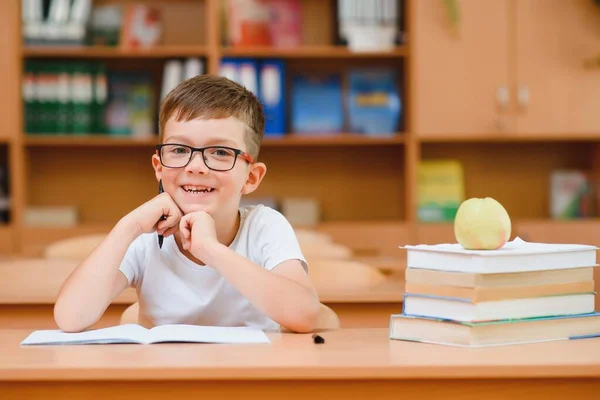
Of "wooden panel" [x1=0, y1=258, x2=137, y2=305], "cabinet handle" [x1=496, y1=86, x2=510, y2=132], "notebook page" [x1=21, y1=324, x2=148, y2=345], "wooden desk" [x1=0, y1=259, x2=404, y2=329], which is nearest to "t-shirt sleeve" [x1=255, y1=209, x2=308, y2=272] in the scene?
"notebook page" [x1=21, y1=324, x2=148, y2=345]

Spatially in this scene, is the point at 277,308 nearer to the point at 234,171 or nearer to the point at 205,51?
the point at 234,171

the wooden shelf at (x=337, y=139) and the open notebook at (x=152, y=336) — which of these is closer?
the open notebook at (x=152, y=336)

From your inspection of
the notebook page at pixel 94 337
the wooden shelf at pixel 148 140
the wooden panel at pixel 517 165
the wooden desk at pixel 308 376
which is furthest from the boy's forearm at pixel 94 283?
the wooden panel at pixel 517 165

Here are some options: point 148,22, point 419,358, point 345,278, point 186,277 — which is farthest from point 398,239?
point 419,358

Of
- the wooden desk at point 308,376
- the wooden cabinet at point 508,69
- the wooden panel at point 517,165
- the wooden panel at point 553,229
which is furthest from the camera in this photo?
the wooden panel at point 517,165

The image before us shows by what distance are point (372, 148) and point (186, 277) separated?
347 centimetres

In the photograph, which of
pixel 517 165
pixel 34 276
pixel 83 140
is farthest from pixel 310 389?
pixel 517 165

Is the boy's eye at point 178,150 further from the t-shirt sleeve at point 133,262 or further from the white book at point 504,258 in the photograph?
the white book at point 504,258

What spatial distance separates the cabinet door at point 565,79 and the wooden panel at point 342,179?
2.64 feet

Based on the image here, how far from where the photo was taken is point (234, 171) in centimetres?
182

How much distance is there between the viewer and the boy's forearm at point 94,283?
5.43 feet

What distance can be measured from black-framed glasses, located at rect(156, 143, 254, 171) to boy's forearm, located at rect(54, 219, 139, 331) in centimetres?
15

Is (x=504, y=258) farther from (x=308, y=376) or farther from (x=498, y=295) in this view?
(x=308, y=376)

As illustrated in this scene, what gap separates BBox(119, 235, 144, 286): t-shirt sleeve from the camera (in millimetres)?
1838
